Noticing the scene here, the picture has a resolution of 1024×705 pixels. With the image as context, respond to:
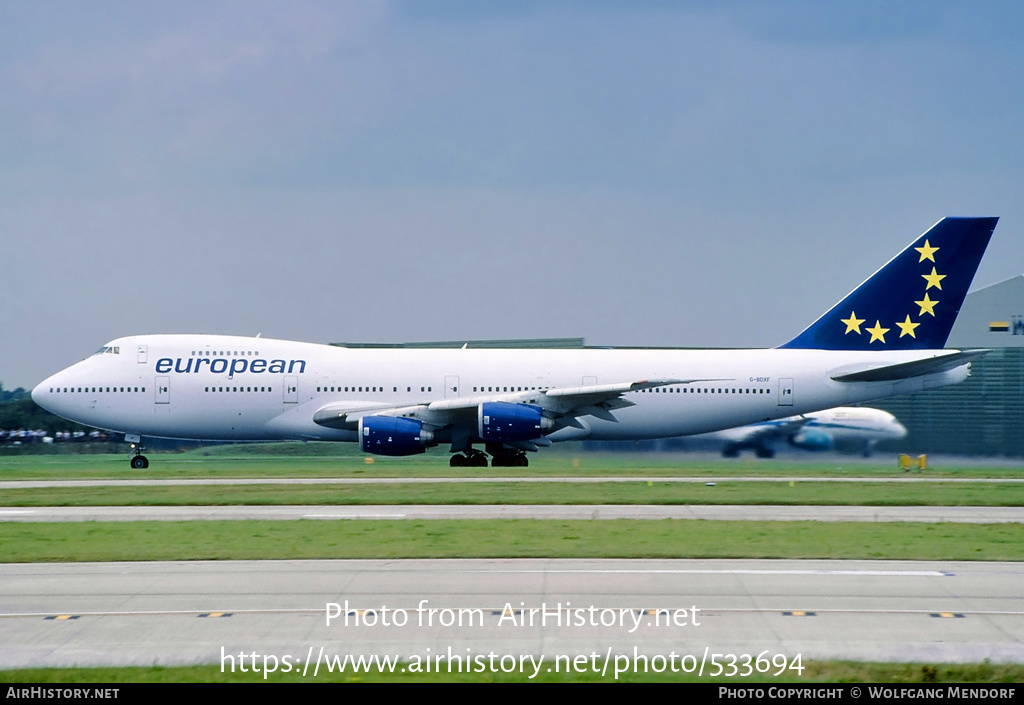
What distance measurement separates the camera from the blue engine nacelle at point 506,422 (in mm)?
35875

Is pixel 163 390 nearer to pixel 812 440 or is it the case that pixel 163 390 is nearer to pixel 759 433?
pixel 759 433

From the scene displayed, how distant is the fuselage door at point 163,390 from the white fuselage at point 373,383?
0.04 m

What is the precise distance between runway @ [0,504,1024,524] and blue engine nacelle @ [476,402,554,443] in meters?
12.0

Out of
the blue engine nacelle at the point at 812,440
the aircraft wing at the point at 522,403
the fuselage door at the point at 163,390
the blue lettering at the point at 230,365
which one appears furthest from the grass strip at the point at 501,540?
the blue engine nacelle at the point at 812,440

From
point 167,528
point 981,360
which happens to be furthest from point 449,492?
point 981,360

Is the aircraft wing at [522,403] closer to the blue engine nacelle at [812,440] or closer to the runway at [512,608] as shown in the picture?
the blue engine nacelle at [812,440]

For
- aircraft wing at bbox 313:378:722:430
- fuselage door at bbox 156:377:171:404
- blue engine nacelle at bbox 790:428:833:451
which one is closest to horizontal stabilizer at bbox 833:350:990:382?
blue engine nacelle at bbox 790:428:833:451

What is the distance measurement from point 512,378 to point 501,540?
2093 centimetres

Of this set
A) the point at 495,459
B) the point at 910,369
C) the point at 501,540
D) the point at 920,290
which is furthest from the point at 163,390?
the point at 920,290

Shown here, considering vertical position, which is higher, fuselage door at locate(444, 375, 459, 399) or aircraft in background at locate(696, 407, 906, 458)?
fuselage door at locate(444, 375, 459, 399)

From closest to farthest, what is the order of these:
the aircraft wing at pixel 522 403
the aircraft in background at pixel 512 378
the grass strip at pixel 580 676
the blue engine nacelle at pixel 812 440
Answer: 1. the grass strip at pixel 580 676
2. the aircraft wing at pixel 522 403
3. the aircraft in background at pixel 512 378
4. the blue engine nacelle at pixel 812 440

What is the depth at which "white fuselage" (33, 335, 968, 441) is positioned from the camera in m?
38.6

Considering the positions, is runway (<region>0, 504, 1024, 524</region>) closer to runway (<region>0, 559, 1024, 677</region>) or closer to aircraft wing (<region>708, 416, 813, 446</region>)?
runway (<region>0, 559, 1024, 677</region>)

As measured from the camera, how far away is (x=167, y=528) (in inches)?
788
